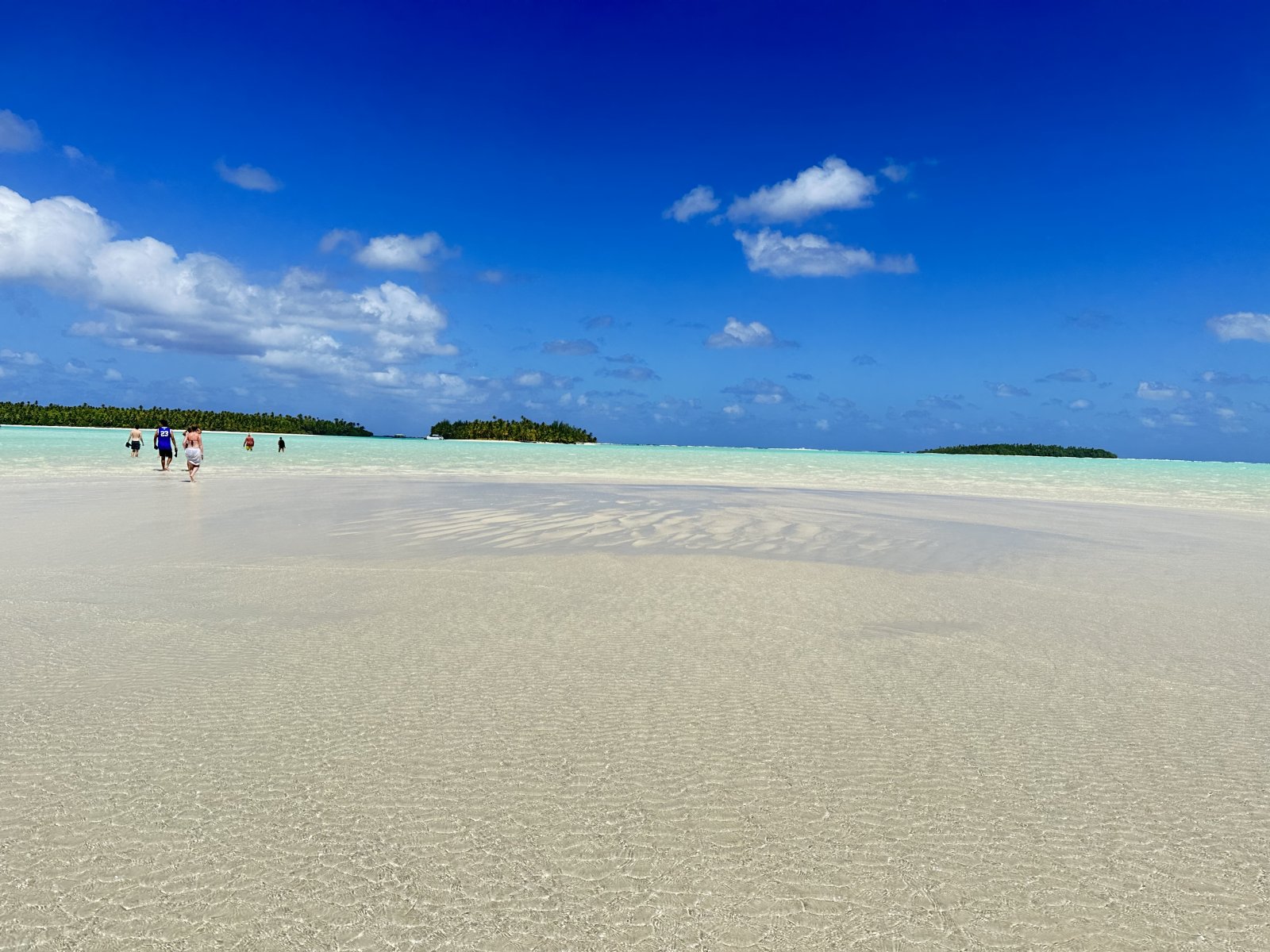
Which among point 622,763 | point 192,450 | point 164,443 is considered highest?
point 164,443

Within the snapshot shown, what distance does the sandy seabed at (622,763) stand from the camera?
2.40m

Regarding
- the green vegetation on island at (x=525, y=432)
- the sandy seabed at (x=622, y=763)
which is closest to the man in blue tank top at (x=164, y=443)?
the sandy seabed at (x=622, y=763)

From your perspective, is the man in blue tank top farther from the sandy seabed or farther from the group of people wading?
the sandy seabed

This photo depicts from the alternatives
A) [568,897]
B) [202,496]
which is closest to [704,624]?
[568,897]

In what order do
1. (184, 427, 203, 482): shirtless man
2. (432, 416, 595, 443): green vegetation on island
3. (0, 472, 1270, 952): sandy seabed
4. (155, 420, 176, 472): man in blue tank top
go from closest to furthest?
(0, 472, 1270, 952): sandy seabed → (184, 427, 203, 482): shirtless man → (155, 420, 176, 472): man in blue tank top → (432, 416, 595, 443): green vegetation on island

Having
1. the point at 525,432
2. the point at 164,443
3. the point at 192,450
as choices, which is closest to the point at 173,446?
the point at 164,443

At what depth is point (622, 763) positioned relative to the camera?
3.46 metres

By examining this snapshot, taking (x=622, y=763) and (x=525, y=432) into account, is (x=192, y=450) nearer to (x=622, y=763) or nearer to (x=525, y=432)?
(x=622, y=763)

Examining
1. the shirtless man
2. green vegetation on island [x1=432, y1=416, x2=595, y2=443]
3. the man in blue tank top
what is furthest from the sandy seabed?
green vegetation on island [x1=432, y1=416, x2=595, y2=443]

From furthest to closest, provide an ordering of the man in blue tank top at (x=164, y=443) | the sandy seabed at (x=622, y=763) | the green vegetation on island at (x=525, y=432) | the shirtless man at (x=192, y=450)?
the green vegetation on island at (x=525, y=432)
the man in blue tank top at (x=164, y=443)
the shirtless man at (x=192, y=450)
the sandy seabed at (x=622, y=763)

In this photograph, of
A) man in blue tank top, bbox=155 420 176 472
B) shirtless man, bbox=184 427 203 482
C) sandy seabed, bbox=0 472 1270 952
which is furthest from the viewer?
man in blue tank top, bbox=155 420 176 472

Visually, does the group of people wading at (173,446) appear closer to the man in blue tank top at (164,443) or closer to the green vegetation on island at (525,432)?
the man in blue tank top at (164,443)

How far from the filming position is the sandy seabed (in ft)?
7.86

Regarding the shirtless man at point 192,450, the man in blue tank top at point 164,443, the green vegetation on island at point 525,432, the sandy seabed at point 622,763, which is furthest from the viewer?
the green vegetation on island at point 525,432
